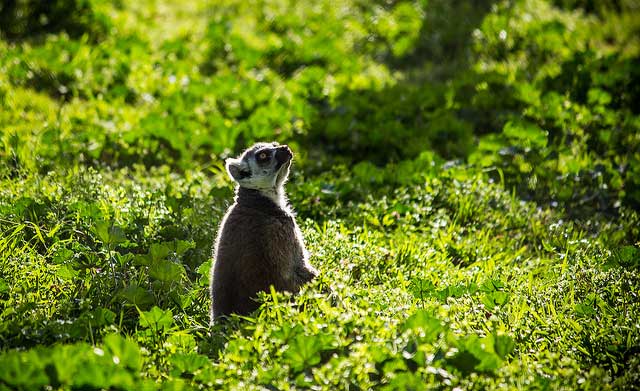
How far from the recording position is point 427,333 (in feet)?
11.3

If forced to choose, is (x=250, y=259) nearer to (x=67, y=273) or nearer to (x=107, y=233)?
(x=107, y=233)

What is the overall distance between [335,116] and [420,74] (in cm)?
216

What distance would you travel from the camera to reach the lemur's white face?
425 centimetres

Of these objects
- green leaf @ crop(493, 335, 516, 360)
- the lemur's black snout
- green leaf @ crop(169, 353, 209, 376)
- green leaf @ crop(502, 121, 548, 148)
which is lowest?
green leaf @ crop(493, 335, 516, 360)

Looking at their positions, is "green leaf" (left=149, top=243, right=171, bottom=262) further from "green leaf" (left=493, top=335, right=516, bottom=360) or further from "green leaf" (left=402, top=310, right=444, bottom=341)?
"green leaf" (left=493, top=335, right=516, bottom=360)

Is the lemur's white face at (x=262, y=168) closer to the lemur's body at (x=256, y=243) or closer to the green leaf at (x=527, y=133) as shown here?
the lemur's body at (x=256, y=243)

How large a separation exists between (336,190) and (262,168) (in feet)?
5.58

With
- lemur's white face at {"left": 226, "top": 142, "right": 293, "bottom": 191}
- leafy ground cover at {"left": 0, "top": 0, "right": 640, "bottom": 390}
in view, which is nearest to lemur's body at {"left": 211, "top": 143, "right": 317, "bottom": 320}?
→ lemur's white face at {"left": 226, "top": 142, "right": 293, "bottom": 191}

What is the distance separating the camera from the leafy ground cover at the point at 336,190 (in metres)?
3.49

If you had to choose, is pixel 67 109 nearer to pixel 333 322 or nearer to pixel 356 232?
pixel 356 232

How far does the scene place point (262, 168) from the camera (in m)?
4.28

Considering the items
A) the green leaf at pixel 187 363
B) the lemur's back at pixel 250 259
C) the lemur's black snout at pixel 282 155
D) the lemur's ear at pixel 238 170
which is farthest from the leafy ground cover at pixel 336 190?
the lemur's black snout at pixel 282 155

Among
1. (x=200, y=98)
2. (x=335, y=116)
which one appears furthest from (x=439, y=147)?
(x=200, y=98)

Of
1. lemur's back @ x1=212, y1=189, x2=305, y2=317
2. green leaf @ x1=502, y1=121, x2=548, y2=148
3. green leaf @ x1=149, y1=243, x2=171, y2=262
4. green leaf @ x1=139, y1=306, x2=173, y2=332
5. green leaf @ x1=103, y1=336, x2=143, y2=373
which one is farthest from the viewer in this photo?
green leaf @ x1=502, y1=121, x2=548, y2=148
